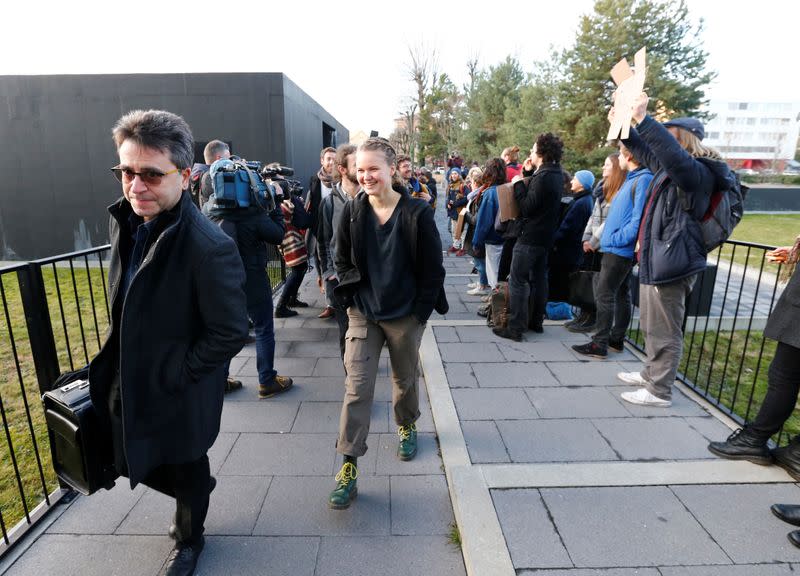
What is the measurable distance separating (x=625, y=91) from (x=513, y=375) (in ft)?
7.83

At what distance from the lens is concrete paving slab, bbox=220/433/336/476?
287 cm

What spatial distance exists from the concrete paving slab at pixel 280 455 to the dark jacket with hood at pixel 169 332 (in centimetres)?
103

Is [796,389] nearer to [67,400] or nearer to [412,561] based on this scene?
[412,561]

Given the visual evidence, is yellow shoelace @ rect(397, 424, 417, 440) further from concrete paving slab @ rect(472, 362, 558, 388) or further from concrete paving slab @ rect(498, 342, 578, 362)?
concrete paving slab @ rect(498, 342, 578, 362)

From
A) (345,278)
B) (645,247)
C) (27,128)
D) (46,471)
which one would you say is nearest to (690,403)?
(645,247)

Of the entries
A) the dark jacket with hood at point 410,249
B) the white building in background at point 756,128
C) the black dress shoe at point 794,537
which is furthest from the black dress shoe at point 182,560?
the white building in background at point 756,128

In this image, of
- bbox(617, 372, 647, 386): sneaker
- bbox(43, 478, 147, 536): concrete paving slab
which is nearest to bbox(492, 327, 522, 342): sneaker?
bbox(617, 372, 647, 386): sneaker

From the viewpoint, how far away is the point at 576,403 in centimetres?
367

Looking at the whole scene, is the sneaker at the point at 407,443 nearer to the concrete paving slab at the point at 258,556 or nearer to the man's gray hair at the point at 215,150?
the concrete paving slab at the point at 258,556

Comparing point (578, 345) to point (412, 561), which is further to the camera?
point (578, 345)

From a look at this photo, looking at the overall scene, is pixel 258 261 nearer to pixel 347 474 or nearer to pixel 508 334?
pixel 347 474

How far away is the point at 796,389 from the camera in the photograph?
268 cm

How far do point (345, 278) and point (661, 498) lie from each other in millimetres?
2100

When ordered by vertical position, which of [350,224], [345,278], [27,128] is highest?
[27,128]
